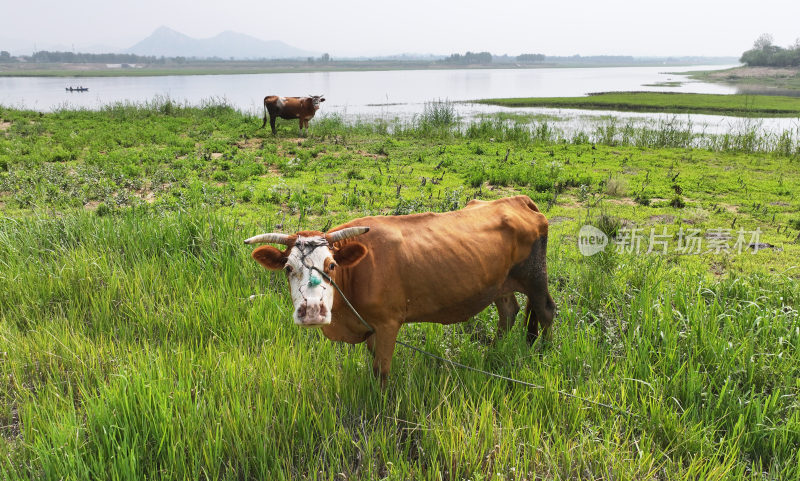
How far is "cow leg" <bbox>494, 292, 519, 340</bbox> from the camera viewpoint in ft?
13.1

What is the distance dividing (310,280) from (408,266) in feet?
2.53

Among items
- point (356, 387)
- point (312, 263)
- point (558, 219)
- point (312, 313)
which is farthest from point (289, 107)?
point (312, 313)

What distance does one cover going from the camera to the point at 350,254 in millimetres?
2822

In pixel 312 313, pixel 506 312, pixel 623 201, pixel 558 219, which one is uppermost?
pixel 312 313

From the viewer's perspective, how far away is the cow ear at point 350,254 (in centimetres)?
279

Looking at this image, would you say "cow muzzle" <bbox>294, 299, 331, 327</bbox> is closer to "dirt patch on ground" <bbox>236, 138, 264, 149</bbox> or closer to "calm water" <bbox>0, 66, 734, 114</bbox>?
"dirt patch on ground" <bbox>236, 138, 264, 149</bbox>

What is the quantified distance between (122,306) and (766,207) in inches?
413

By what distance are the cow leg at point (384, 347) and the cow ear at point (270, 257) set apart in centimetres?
76

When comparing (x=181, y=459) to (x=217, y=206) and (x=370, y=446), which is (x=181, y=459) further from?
(x=217, y=206)

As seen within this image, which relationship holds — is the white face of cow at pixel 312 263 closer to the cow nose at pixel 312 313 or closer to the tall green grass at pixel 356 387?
the cow nose at pixel 312 313

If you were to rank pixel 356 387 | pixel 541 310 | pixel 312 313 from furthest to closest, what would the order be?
pixel 541 310, pixel 356 387, pixel 312 313

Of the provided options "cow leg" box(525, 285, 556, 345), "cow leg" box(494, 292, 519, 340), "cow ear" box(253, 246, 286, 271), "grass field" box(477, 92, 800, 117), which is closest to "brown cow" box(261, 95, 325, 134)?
"cow leg" box(494, 292, 519, 340)

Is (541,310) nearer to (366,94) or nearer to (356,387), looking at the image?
(356,387)

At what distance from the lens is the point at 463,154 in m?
13.6
